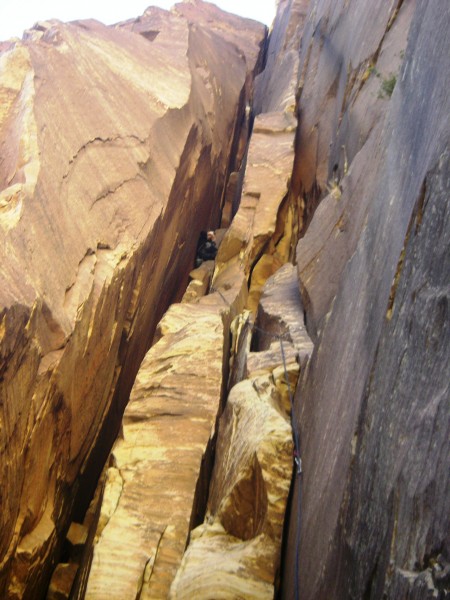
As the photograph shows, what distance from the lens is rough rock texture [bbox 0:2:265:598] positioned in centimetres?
659

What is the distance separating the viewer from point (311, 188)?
11.4m

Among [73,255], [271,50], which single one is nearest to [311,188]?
[73,255]

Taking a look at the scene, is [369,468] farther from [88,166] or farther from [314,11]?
[314,11]

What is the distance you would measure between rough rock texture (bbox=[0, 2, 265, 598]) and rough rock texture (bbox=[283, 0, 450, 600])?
2.77 meters

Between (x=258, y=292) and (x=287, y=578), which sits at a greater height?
(x=258, y=292)

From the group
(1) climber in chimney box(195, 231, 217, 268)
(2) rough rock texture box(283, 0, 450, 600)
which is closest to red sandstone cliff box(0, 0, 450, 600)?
(2) rough rock texture box(283, 0, 450, 600)

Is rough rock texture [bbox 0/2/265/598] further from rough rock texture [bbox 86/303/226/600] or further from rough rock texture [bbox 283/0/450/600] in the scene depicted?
rough rock texture [bbox 283/0/450/600]

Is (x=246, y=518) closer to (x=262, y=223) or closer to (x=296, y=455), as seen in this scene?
(x=296, y=455)

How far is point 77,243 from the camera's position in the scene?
779cm

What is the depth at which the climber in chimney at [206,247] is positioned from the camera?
13406mm

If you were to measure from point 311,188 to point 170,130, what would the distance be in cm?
270

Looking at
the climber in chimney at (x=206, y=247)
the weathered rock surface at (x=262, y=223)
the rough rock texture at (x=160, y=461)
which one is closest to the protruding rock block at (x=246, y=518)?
the rough rock texture at (x=160, y=461)

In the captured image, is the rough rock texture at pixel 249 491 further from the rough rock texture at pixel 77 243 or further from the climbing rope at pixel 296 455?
the rough rock texture at pixel 77 243

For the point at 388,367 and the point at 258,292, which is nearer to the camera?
the point at 388,367
